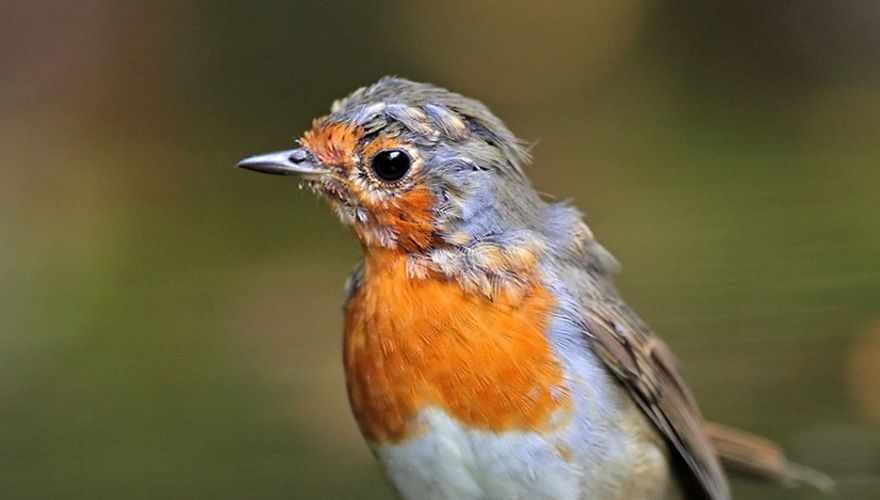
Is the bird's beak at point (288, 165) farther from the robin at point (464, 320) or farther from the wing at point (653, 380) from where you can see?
the wing at point (653, 380)

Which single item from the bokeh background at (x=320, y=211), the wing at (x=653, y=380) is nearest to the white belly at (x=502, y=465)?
the wing at (x=653, y=380)

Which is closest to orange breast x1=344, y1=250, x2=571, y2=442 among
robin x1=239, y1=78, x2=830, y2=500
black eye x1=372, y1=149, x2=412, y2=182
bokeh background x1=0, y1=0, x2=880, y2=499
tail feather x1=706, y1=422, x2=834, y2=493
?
robin x1=239, y1=78, x2=830, y2=500

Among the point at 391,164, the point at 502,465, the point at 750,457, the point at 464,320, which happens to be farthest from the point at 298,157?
the point at 750,457

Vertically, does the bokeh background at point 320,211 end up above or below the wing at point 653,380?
above

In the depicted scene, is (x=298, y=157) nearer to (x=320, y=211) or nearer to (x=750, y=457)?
(x=750, y=457)

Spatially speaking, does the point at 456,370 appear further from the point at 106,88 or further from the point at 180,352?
the point at 106,88

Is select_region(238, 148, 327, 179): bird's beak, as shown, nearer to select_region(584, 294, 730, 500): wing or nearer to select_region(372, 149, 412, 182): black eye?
select_region(372, 149, 412, 182): black eye
